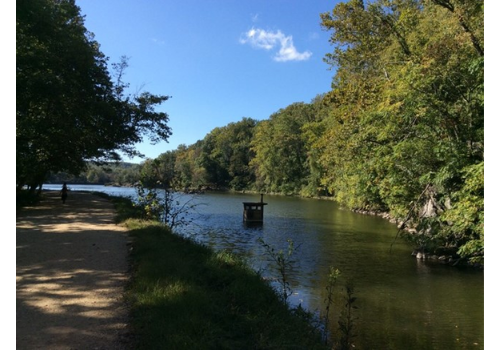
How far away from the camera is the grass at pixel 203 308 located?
165 inches

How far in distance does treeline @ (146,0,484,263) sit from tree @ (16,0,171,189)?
13.9 feet

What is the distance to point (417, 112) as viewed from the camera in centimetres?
1224

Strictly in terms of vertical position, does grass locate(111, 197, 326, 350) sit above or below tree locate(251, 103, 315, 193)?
below

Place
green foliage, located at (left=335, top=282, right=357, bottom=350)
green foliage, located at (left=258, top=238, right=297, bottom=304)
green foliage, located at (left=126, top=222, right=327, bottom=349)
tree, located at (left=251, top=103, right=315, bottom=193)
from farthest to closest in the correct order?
tree, located at (left=251, top=103, right=315, bottom=193), green foliage, located at (left=258, top=238, right=297, bottom=304), green foliage, located at (left=335, top=282, right=357, bottom=350), green foliage, located at (left=126, top=222, right=327, bottom=349)

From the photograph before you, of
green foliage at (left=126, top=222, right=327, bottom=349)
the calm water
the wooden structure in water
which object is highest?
green foliage at (left=126, top=222, right=327, bottom=349)

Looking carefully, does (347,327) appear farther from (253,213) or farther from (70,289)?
(253,213)

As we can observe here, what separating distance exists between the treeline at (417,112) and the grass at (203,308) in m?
6.73

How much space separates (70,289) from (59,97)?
32.8 ft

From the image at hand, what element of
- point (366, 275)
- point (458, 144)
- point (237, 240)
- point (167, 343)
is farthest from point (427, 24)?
point (167, 343)

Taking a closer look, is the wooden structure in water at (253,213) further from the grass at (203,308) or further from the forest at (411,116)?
the grass at (203,308)

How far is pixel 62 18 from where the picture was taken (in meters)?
15.1

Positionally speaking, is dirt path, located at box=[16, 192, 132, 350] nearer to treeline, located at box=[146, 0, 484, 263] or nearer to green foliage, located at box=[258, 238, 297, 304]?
green foliage, located at box=[258, 238, 297, 304]

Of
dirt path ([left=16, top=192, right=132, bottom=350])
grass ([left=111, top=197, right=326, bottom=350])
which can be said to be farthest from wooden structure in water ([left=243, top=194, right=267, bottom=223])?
grass ([left=111, top=197, right=326, bottom=350])

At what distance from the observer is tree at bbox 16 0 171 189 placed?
11.7 m
